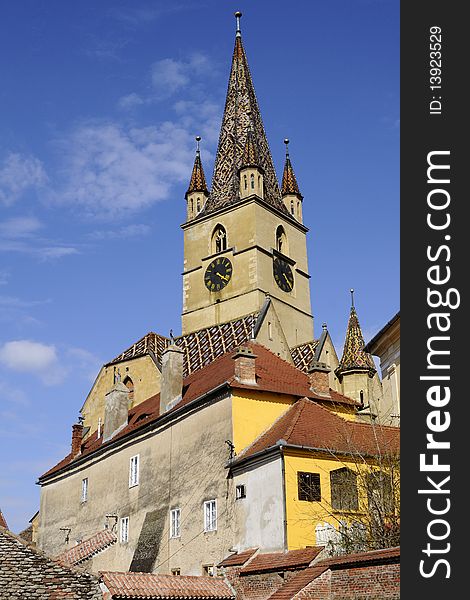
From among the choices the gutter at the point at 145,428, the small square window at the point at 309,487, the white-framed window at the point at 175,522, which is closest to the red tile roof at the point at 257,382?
the gutter at the point at 145,428

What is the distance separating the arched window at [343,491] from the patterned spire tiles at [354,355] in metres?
19.5

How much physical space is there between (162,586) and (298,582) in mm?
4650

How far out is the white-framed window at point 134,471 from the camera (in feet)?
106

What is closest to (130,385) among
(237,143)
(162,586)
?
(162,586)

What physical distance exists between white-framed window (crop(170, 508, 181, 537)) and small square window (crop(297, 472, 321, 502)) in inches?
243

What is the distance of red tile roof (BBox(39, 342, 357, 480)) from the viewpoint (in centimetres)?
2863

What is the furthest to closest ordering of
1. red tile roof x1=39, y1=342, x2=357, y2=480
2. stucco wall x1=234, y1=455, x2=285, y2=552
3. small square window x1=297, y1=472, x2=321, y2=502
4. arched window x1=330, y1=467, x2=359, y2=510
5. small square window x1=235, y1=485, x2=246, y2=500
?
red tile roof x1=39, y1=342, x2=357, y2=480
small square window x1=235, y1=485, x2=246, y2=500
arched window x1=330, y1=467, x2=359, y2=510
small square window x1=297, y1=472, x2=321, y2=502
stucco wall x1=234, y1=455, x2=285, y2=552

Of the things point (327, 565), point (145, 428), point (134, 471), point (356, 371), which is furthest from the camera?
point (356, 371)

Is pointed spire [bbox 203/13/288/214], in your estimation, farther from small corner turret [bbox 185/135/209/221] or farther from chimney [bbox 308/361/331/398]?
chimney [bbox 308/361/331/398]

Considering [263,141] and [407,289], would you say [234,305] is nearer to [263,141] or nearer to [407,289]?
[263,141]

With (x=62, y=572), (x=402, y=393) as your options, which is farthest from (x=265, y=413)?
(x=402, y=393)

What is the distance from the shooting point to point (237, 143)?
197 feet

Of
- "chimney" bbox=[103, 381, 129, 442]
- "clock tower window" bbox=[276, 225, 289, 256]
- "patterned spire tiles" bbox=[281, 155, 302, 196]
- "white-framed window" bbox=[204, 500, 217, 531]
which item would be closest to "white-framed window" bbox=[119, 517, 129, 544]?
"chimney" bbox=[103, 381, 129, 442]

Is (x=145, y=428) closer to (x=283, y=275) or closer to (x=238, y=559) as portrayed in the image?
(x=238, y=559)
